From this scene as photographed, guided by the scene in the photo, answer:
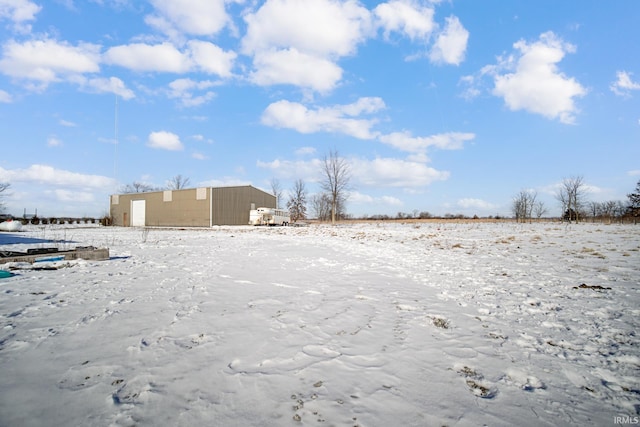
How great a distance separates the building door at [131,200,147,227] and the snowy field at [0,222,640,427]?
3944 cm

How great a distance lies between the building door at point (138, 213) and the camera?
4175 cm

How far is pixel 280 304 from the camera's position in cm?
501

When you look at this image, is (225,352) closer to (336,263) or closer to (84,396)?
Result: (84,396)

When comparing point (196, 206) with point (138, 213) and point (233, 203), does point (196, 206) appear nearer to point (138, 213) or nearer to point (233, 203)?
point (233, 203)

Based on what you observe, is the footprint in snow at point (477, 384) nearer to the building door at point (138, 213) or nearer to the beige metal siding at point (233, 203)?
the beige metal siding at point (233, 203)

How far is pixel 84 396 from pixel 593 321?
20.1ft

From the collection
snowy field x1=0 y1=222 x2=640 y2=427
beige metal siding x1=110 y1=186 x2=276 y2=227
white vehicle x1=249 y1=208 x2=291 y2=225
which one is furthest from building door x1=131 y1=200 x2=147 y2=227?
snowy field x1=0 y1=222 x2=640 y2=427

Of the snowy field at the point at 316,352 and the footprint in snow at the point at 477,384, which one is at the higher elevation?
the snowy field at the point at 316,352

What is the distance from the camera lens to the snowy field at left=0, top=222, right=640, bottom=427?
7.68ft

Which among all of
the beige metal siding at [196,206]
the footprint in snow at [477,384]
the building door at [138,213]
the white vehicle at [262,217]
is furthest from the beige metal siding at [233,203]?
the footprint in snow at [477,384]

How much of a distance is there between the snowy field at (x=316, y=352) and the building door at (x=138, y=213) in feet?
129

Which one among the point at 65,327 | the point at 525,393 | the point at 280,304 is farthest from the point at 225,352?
the point at 525,393

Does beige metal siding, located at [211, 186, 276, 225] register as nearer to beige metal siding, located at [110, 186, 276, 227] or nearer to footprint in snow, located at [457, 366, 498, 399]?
beige metal siding, located at [110, 186, 276, 227]

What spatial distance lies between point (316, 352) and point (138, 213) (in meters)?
46.7
